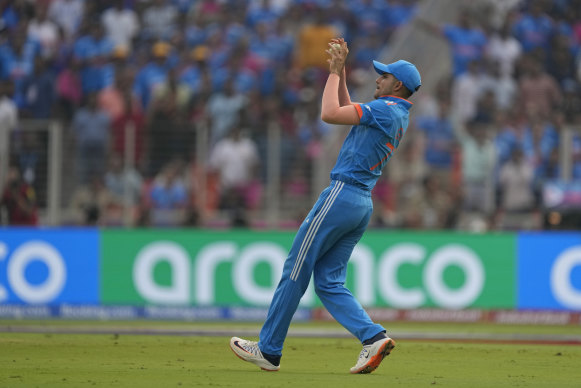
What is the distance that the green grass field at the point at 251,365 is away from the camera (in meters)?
8.10

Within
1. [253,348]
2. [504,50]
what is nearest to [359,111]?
[253,348]

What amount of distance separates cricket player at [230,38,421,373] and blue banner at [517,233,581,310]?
8.60m

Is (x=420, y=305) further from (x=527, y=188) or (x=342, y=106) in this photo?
(x=342, y=106)

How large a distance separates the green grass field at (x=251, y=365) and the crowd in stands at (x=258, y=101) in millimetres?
6093

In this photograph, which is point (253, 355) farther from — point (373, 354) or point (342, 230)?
point (342, 230)

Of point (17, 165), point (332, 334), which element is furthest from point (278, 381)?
point (17, 165)

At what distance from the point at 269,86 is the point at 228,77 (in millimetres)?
1053

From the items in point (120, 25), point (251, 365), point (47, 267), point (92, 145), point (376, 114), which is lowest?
point (47, 267)

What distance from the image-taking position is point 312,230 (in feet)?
28.2

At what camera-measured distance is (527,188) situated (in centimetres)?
1827

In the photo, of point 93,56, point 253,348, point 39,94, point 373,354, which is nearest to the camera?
point 373,354

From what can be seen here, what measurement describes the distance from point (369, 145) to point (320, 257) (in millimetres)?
961

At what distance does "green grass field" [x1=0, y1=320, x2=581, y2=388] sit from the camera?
810 cm

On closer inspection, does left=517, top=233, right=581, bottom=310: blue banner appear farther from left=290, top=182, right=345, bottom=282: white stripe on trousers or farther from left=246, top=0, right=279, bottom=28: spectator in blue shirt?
left=290, top=182, right=345, bottom=282: white stripe on trousers
